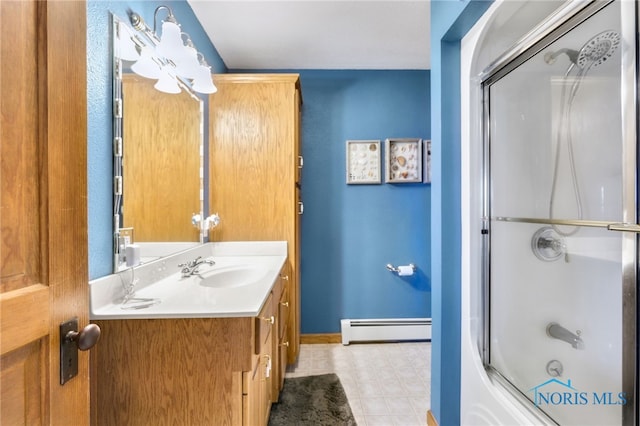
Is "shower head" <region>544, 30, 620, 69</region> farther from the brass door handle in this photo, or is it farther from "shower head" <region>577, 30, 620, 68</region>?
the brass door handle

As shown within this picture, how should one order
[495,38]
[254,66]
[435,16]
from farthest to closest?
[254,66] → [435,16] → [495,38]

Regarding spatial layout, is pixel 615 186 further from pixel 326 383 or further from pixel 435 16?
pixel 326 383

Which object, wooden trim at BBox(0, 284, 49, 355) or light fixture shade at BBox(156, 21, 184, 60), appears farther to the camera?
light fixture shade at BBox(156, 21, 184, 60)

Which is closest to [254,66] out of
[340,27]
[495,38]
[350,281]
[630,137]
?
[340,27]

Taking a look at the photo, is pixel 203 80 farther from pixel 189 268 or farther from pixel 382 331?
pixel 382 331

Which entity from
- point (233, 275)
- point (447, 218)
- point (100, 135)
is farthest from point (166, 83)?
point (447, 218)

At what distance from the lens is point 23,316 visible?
0.44 m

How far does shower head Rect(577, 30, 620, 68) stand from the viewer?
1205 millimetres

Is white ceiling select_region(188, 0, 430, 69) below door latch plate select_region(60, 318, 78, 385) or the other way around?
the other way around

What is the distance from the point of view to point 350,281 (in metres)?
2.55

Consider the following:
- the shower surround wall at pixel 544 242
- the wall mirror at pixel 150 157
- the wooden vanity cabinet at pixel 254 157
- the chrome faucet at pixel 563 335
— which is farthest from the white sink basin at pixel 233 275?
the chrome faucet at pixel 563 335

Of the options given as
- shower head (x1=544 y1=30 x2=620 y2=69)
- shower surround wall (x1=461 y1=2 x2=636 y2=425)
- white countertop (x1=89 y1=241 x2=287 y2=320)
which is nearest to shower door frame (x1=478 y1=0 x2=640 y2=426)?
shower surround wall (x1=461 y1=2 x2=636 y2=425)

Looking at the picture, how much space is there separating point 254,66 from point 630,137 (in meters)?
2.48

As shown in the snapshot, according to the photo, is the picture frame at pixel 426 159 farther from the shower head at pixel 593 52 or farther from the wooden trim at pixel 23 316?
the wooden trim at pixel 23 316
